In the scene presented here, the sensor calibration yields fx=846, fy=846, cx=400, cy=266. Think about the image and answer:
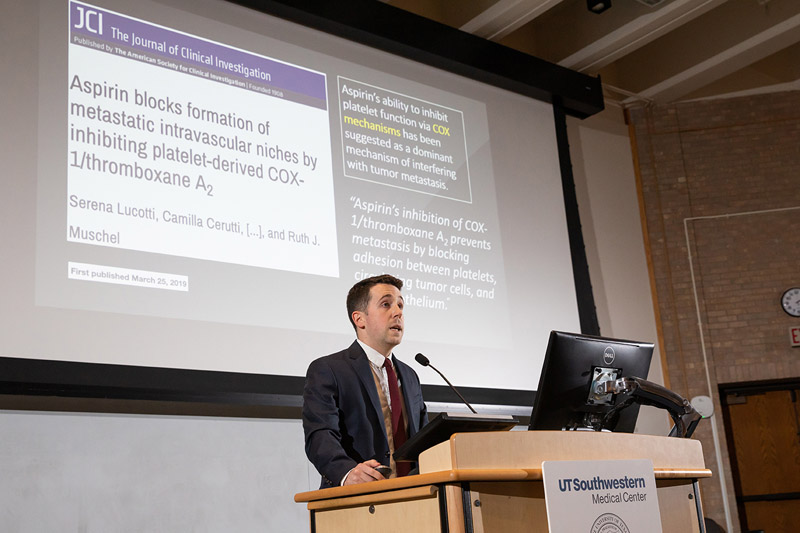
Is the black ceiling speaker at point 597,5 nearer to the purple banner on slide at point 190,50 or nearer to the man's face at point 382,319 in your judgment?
the purple banner on slide at point 190,50

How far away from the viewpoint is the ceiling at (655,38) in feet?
Result: 19.1

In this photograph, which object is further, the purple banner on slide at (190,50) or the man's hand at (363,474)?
the purple banner on slide at (190,50)

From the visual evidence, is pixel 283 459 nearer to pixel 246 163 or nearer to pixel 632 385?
pixel 246 163

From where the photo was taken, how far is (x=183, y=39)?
4.04 m

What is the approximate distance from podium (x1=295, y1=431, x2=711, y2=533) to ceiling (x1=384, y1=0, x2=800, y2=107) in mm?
4081

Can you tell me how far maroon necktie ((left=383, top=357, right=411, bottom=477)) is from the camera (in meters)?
2.76

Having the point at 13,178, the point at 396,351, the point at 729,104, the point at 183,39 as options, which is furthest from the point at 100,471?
the point at 729,104

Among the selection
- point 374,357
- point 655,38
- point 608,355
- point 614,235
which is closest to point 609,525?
point 608,355

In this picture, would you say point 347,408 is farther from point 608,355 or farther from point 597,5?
point 597,5

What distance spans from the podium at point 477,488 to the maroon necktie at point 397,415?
67 cm

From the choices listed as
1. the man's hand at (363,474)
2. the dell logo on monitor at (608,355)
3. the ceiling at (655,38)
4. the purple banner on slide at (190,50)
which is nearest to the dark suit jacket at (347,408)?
the man's hand at (363,474)

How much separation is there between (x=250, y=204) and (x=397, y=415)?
5.00 feet

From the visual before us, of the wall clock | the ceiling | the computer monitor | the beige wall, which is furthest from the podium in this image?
the wall clock

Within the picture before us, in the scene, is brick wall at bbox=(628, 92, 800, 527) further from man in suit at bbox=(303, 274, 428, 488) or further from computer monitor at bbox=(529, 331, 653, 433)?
computer monitor at bbox=(529, 331, 653, 433)
